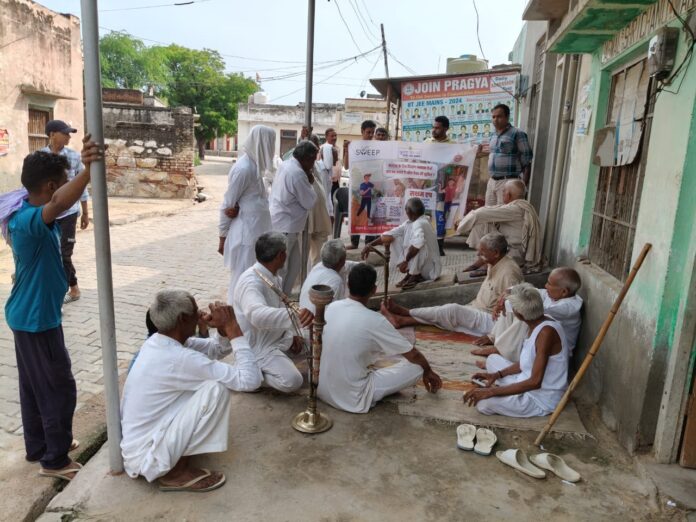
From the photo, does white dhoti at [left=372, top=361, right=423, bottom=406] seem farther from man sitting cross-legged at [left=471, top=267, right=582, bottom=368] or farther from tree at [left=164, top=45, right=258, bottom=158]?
tree at [left=164, top=45, right=258, bottom=158]

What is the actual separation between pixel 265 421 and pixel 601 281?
2575 mm

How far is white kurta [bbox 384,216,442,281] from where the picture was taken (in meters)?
6.03

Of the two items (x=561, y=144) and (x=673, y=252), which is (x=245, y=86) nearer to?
(x=561, y=144)

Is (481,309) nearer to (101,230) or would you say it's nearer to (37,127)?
(101,230)

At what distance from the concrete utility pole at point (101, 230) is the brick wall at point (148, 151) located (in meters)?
15.6

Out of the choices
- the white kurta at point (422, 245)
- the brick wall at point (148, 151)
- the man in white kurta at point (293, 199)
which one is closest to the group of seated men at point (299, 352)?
the white kurta at point (422, 245)

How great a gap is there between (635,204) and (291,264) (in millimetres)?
3315

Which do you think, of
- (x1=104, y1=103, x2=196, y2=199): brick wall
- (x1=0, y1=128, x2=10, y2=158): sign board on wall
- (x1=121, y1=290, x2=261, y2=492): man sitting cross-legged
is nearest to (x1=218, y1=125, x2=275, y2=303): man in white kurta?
(x1=121, y1=290, x2=261, y2=492): man sitting cross-legged

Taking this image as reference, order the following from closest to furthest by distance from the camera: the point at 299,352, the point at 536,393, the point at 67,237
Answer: the point at 536,393 → the point at 299,352 → the point at 67,237

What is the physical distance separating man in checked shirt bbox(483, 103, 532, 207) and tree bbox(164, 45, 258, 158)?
123 ft

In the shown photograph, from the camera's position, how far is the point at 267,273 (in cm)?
367

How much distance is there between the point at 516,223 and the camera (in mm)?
5539

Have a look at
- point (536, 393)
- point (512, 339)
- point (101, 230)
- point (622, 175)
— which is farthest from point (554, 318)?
point (101, 230)

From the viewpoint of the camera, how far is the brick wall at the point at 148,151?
17.1 metres
